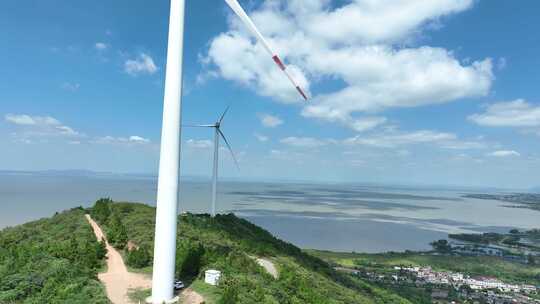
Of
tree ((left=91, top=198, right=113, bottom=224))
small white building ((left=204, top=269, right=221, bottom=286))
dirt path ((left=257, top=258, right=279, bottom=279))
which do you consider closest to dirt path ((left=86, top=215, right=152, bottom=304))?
small white building ((left=204, top=269, right=221, bottom=286))

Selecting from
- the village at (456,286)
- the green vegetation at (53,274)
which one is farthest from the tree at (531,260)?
the green vegetation at (53,274)

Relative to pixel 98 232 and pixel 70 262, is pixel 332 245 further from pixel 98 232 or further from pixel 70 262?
pixel 70 262

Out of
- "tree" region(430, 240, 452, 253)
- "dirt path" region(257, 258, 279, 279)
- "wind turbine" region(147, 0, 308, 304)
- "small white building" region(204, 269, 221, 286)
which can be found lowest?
"tree" region(430, 240, 452, 253)

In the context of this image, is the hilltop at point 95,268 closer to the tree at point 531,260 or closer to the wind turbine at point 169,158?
the wind turbine at point 169,158

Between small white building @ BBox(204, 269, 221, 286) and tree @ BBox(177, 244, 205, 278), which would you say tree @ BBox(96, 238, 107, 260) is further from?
small white building @ BBox(204, 269, 221, 286)

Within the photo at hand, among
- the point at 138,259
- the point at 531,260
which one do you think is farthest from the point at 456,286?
the point at 138,259
